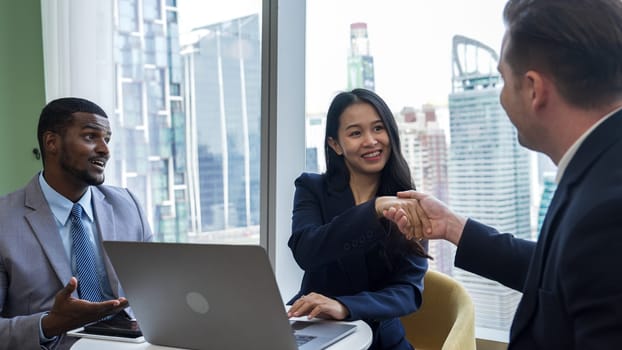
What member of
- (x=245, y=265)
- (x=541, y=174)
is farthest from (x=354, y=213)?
(x=541, y=174)

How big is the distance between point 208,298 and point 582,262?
3.01ft

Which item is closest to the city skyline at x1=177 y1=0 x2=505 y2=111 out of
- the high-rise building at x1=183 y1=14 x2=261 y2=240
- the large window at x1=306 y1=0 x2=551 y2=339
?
the large window at x1=306 y1=0 x2=551 y2=339

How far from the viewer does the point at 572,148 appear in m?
1.23

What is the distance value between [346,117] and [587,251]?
4.84ft

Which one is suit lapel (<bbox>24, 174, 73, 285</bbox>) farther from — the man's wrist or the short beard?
the man's wrist

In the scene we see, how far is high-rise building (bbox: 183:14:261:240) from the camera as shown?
340 cm

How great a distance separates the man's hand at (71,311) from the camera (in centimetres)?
198

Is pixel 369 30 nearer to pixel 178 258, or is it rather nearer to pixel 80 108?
pixel 80 108

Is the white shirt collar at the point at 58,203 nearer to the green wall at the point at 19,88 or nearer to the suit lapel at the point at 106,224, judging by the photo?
the suit lapel at the point at 106,224

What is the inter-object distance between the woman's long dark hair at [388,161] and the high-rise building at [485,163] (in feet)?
1.36

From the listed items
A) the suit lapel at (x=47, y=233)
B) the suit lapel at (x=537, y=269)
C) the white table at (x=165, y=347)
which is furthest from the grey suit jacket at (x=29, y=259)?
the suit lapel at (x=537, y=269)

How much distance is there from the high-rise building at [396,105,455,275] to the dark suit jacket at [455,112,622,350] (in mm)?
1518

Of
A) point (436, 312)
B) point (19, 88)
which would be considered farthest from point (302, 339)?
point (19, 88)

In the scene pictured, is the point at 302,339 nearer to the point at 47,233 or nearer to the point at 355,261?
the point at 355,261
